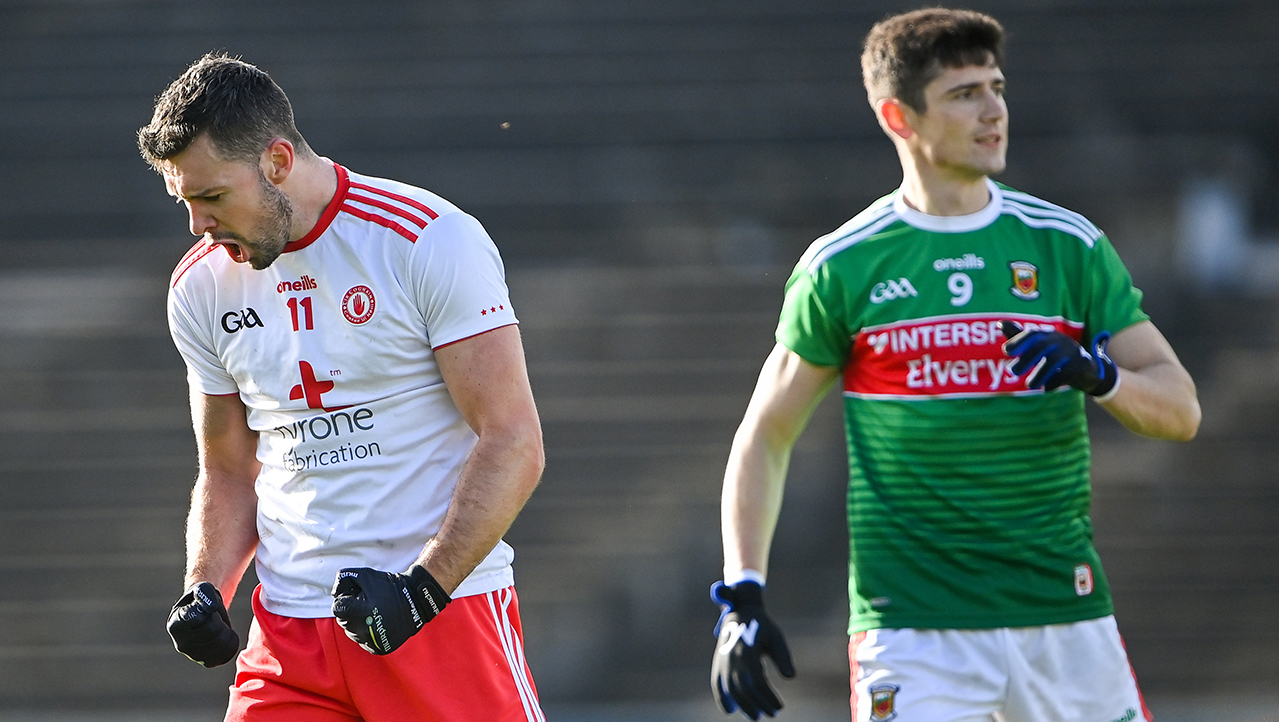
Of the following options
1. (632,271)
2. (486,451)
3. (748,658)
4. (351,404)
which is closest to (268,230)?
(351,404)

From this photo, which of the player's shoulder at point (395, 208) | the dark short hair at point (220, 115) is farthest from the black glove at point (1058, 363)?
the dark short hair at point (220, 115)

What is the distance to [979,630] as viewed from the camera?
8.61ft

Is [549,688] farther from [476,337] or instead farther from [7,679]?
[476,337]

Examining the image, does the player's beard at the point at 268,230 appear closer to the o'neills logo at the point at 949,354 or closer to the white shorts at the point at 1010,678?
the o'neills logo at the point at 949,354

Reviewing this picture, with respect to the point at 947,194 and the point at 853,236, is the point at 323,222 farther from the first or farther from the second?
the point at 947,194

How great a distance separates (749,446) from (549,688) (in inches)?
186

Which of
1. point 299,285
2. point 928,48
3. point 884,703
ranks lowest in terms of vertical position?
point 884,703

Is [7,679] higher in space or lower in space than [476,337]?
lower

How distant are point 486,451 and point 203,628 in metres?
0.67

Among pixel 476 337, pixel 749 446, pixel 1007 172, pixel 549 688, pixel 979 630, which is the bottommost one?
pixel 549 688

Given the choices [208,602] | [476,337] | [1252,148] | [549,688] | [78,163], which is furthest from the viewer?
[78,163]

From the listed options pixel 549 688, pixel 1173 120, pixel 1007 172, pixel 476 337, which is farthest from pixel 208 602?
pixel 1173 120

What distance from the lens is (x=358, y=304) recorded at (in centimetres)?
262

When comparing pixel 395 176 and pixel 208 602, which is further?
pixel 395 176
